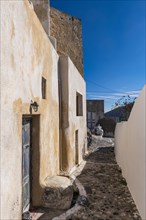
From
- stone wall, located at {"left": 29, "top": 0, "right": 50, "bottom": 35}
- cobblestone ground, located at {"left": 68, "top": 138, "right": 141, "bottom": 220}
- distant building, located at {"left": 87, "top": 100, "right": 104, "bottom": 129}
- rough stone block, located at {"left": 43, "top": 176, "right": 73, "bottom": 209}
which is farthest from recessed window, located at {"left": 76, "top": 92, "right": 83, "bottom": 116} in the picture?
distant building, located at {"left": 87, "top": 100, "right": 104, "bottom": 129}

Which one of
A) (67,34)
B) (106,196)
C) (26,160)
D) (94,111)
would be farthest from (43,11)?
(94,111)

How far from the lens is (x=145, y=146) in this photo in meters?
4.39

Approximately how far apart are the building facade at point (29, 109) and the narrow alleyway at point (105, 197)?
1045 millimetres

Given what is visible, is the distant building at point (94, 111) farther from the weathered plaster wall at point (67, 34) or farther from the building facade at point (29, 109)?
the building facade at point (29, 109)

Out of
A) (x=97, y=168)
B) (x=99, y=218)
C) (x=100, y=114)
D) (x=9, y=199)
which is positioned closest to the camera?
(x=9, y=199)

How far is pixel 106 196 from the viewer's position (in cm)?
654

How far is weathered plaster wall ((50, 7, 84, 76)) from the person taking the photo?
12392 millimetres

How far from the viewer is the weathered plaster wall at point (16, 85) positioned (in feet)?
11.6

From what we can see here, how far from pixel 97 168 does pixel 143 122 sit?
6.38 meters

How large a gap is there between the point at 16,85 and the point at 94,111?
2581 centimetres

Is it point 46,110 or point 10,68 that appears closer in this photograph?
point 10,68

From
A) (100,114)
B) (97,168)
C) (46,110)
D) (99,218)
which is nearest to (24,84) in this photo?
(46,110)

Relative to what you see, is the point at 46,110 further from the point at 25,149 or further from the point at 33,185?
the point at 33,185

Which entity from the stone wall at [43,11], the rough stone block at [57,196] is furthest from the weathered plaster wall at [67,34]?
the rough stone block at [57,196]
